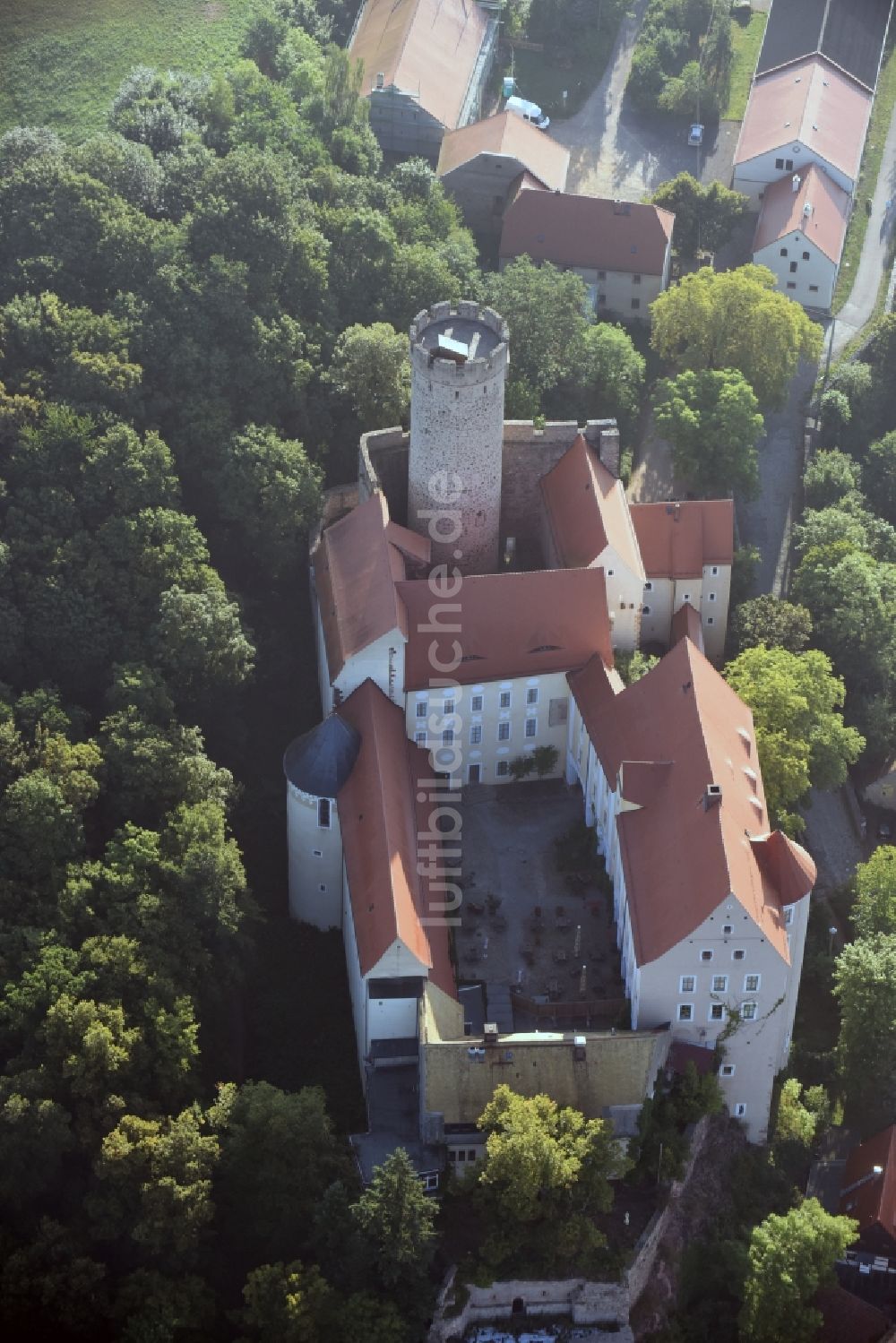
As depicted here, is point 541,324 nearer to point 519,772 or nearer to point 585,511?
point 585,511

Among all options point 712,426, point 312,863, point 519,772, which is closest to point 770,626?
point 712,426

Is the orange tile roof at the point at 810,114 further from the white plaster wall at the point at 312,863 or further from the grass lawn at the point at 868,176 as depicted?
the white plaster wall at the point at 312,863

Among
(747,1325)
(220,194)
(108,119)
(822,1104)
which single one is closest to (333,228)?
(220,194)

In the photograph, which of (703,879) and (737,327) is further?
(737,327)

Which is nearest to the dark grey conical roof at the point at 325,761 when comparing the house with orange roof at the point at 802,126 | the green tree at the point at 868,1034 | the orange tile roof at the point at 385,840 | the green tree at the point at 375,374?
the orange tile roof at the point at 385,840

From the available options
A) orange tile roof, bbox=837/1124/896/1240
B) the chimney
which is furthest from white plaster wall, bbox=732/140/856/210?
orange tile roof, bbox=837/1124/896/1240

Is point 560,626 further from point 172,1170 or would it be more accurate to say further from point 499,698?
point 172,1170
